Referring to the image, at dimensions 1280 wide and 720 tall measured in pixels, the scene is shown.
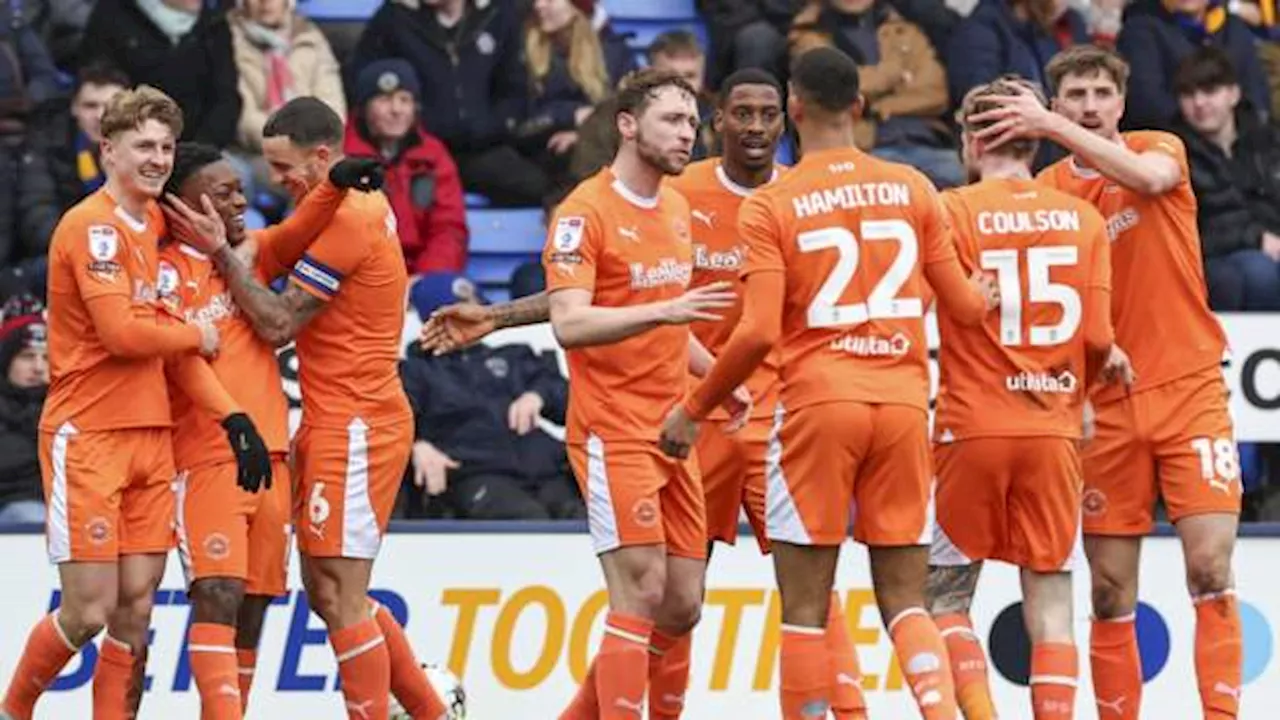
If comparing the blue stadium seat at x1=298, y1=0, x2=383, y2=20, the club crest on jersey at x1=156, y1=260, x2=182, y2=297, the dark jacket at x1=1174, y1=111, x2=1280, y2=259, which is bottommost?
the club crest on jersey at x1=156, y1=260, x2=182, y2=297

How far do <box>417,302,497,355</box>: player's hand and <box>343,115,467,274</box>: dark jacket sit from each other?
4155 millimetres

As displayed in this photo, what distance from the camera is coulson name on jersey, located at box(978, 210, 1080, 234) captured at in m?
11.5

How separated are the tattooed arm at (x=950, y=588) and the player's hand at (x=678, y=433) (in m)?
1.39

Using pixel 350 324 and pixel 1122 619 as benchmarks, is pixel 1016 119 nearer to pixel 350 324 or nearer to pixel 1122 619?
pixel 1122 619

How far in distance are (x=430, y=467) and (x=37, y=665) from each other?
9.39ft

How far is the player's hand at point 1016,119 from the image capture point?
11.5 m

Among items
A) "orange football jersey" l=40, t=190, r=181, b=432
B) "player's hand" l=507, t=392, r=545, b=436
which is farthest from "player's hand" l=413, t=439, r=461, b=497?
"orange football jersey" l=40, t=190, r=181, b=432

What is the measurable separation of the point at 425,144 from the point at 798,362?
224 inches

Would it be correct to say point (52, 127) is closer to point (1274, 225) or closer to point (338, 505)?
point (338, 505)

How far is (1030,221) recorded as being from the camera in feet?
37.6

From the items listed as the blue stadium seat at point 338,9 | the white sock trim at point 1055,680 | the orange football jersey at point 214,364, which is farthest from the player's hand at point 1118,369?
the blue stadium seat at point 338,9

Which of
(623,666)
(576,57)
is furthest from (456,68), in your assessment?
(623,666)

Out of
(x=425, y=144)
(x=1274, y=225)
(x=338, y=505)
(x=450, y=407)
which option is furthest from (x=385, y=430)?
(x=1274, y=225)

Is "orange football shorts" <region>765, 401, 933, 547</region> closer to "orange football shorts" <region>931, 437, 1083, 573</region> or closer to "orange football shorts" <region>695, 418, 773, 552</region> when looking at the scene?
"orange football shorts" <region>931, 437, 1083, 573</region>
